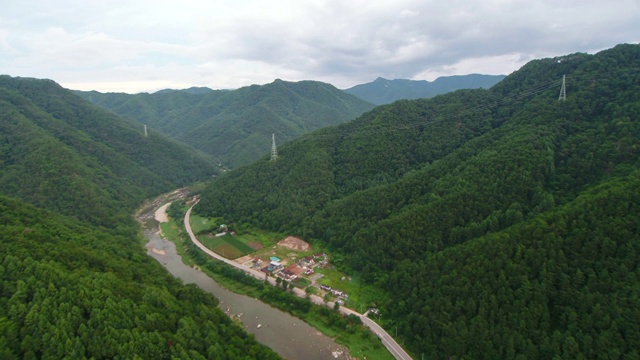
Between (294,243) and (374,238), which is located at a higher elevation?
(374,238)

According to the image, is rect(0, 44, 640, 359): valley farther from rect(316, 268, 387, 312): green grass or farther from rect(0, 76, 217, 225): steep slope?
rect(0, 76, 217, 225): steep slope

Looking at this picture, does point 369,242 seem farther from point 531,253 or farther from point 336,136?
point 336,136

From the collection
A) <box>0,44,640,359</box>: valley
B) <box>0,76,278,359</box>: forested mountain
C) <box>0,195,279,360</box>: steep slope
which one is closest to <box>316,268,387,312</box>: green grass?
<box>0,44,640,359</box>: valley

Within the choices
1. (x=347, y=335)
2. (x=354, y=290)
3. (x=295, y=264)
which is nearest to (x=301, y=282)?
(x=295, y=264)

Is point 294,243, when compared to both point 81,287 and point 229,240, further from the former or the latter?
point 81,287

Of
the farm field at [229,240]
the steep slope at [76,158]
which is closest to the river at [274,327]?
the farm field at [229,240]

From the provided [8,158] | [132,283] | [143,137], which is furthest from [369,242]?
[143,137]

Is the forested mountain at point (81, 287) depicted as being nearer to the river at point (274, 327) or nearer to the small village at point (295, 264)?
the river at point (274, 327)
